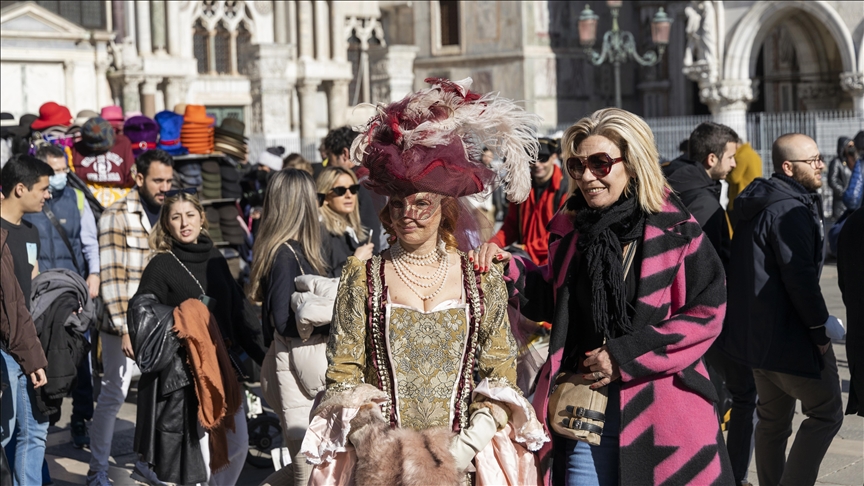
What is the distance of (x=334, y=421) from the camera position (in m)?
3.68

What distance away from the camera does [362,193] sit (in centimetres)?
777

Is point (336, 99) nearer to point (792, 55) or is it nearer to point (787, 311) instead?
point (792, 55)

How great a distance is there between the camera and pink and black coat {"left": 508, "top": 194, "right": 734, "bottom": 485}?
12.1 feet

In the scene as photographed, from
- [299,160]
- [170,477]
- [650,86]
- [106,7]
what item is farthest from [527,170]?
[106,7]

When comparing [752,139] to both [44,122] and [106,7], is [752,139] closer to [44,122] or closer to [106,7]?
[44,122]

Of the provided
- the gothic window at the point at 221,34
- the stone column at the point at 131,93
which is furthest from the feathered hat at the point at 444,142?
the gothic window at the point at 221,34

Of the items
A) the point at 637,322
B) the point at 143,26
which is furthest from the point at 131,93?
the point at 637,322

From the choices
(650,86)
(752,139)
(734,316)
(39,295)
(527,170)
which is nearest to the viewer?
(527,170)

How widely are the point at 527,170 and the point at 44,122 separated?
960 cm

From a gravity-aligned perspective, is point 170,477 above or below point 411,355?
below

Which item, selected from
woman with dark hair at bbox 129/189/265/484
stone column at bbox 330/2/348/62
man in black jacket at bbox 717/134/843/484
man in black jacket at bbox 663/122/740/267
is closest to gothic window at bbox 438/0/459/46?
stone column at bbox 330/2/348/62

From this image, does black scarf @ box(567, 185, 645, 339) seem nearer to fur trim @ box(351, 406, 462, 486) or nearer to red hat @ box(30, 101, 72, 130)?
fur trim @ box(351, 406, 462, 486)

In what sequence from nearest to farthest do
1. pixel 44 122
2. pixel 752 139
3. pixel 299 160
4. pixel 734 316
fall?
pixel 734 316
pixel 299 160
pixel 44 122
pixel 752 139

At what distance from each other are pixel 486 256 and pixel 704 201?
267cm
